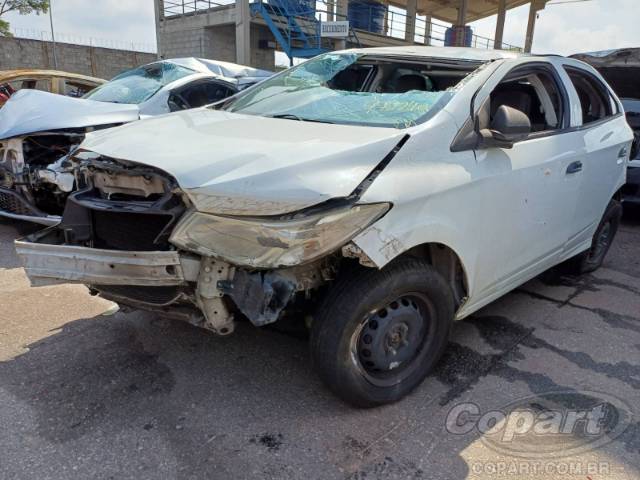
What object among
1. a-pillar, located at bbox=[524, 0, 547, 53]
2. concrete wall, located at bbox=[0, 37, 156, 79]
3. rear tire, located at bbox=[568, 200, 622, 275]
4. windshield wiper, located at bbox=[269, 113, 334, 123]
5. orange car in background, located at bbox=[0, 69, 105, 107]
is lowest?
rear tire, located at bbox=[568, 200, 622, 275]

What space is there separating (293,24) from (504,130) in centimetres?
1669

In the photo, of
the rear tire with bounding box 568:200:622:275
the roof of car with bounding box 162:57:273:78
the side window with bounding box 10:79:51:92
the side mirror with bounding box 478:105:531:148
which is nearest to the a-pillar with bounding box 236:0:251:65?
the side window with bounding box 10:79:51:92

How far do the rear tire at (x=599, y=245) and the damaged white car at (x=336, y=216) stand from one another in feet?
A: 4.21

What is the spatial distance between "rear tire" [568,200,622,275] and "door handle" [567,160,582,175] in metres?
1.05

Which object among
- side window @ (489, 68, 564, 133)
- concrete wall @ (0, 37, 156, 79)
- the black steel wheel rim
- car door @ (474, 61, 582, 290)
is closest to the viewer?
the black steel wheel rim

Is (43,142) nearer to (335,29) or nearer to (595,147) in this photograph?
(595,147)

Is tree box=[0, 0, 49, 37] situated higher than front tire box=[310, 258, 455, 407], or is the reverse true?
tree box=[0, 0, 49, 37]

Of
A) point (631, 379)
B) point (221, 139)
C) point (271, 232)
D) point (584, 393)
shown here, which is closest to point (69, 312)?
point (221, 139)

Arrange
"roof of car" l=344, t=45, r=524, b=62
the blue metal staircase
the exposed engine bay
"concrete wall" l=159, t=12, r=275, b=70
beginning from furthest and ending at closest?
"concrete wall" l=159, t=12, r=275, b=70
the blue metal staircase
the exposed engine bay
"roof of car" l=344, t=45, r=524, b=62

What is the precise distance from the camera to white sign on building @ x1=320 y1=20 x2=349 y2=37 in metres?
14.5

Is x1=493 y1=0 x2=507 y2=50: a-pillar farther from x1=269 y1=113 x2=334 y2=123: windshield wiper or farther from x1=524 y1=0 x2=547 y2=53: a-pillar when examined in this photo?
x1=269 y1=113 x2=334 y2=123: windshield wiper

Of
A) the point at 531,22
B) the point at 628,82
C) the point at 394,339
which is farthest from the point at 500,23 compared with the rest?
the point at 394,339

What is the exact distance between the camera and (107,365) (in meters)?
2.87

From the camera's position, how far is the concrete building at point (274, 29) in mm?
17500
